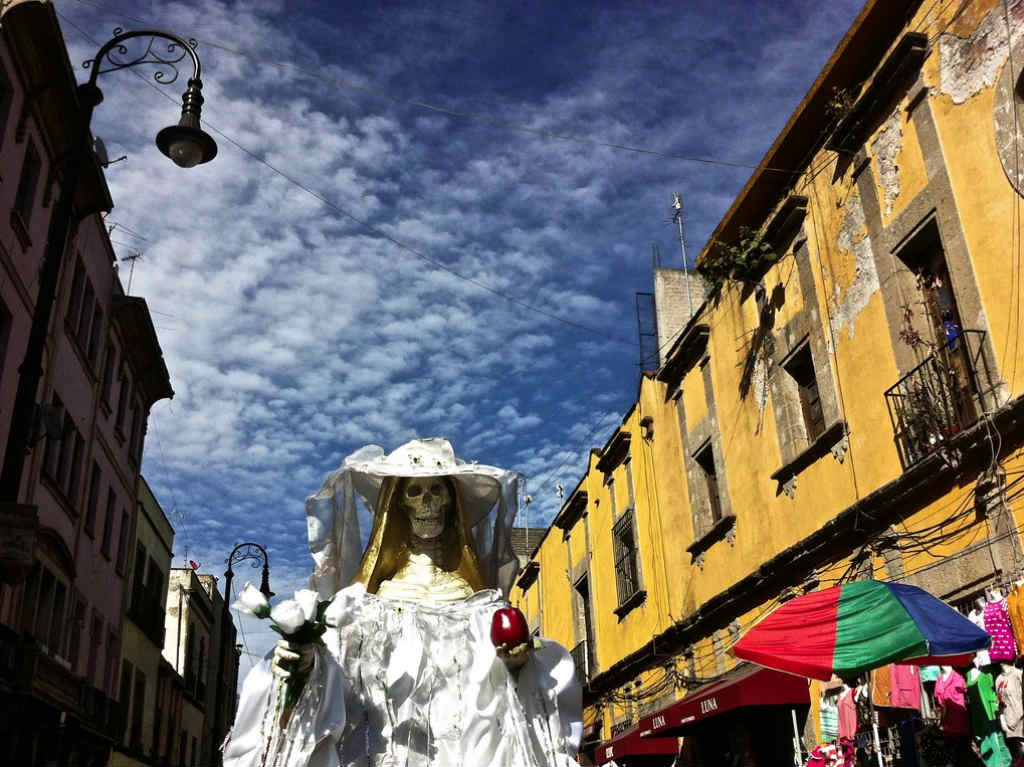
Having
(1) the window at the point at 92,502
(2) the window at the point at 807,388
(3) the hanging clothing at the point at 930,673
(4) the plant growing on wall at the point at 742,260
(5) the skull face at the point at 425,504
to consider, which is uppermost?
(4) the plant growing on wall at the point at 742,260

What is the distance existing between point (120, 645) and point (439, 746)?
18.9m

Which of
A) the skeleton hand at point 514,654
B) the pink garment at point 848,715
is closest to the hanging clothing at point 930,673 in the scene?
the pink garment at point 848,715

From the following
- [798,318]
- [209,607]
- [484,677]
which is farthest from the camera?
[209,607]

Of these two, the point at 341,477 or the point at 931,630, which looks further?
the point at 931,630

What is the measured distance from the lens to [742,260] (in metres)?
14.3

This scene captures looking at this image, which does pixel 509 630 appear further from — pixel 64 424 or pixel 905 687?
pixel 64 424

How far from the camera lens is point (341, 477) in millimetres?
5777

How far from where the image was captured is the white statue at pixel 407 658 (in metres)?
4.53

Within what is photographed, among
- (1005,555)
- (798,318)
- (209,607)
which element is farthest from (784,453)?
(209,607)

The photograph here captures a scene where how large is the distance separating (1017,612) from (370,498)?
5.48 m

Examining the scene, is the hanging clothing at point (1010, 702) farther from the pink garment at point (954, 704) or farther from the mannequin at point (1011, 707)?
the pink garment at point (954, 704)

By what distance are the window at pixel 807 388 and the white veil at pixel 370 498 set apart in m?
8.10

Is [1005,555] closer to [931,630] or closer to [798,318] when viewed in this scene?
[931,630]

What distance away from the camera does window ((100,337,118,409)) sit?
65.0ft
